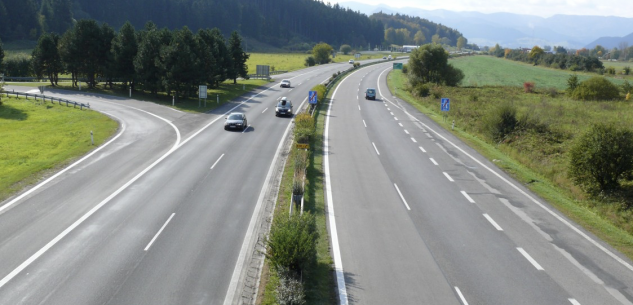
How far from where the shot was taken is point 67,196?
18.9 meters

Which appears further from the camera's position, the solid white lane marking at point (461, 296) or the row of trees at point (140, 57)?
the row of trees at point (140, 57)

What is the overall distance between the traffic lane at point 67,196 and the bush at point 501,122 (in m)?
23.7

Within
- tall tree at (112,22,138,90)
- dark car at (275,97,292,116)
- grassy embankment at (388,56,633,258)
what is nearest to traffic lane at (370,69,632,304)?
grassy embankment at (388,56,633,258)

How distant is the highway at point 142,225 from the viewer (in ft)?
39.0

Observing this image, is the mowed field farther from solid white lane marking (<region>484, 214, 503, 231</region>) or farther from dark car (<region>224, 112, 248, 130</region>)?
solid white lane marking (<region>484, 214, 503, 231</region>)

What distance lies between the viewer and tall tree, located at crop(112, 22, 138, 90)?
5209cm

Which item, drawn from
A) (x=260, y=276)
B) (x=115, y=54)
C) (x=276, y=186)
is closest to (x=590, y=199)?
(x=276, y=186)

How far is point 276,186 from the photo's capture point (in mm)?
21219

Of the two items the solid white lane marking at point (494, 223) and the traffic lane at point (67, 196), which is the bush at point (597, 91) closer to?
the solid white lane marking at point (494, 223)

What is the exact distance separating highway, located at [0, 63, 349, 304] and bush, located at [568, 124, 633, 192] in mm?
15310

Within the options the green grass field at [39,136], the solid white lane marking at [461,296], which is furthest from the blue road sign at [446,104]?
the solid white lane marking at [461,296]

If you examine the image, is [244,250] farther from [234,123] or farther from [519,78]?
[519,78]

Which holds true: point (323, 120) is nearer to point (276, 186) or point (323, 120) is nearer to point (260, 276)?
point (276, 186)

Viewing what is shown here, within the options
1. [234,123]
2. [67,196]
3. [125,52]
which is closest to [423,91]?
[234,123]
